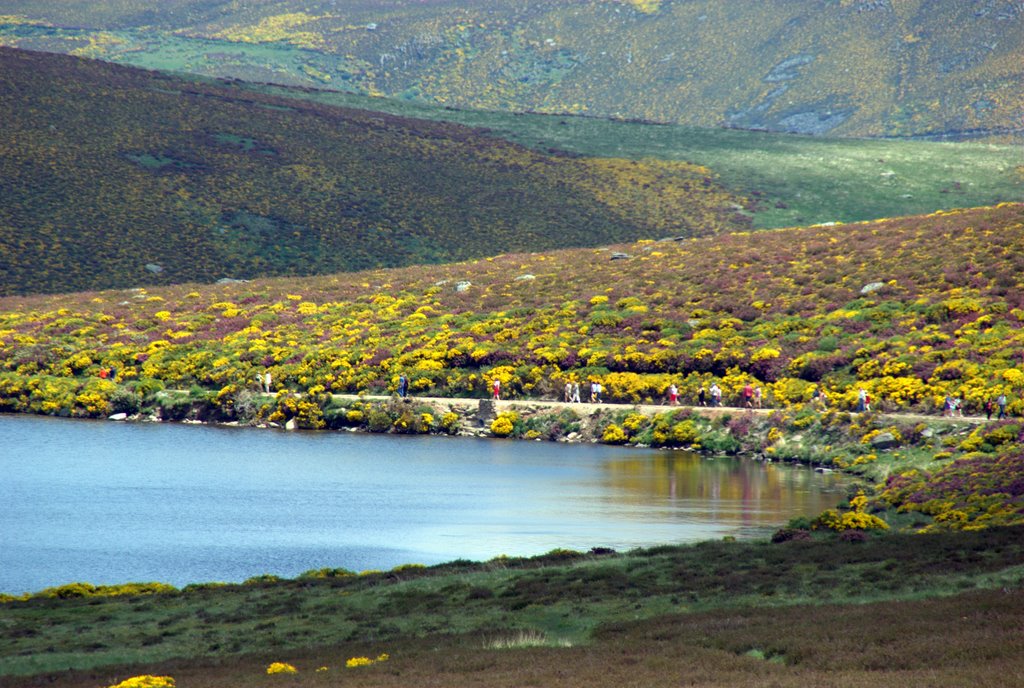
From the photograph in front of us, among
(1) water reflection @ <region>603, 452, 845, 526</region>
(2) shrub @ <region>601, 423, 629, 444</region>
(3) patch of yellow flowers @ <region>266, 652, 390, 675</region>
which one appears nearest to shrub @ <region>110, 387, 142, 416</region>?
(2) shrub @ <region>601, 423, 629, 444</region>

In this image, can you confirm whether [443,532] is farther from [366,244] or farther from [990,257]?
[366,244]

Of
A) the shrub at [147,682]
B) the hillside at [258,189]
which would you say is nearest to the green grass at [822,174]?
the hillside at [258,189]

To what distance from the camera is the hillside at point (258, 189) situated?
407 feet

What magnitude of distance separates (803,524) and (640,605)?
35.1 feet

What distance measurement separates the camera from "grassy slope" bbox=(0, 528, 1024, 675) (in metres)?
22.4

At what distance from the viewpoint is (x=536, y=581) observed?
103 ft

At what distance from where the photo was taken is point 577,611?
1102 inches

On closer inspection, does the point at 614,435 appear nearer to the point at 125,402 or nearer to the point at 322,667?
the point at 125,402

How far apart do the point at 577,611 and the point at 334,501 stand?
21.5 m

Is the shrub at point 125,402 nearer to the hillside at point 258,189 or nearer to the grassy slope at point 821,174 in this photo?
the hillside at point 258,189

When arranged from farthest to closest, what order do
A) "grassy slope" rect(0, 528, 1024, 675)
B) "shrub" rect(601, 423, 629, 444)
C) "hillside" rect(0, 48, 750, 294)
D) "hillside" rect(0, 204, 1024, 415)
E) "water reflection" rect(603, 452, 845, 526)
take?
"hillside" rect(0, 48, 750, 294)
"hillside" rect(0, 204, 1024, 415)
"shrub" rect(601, 423, 629, 444)
"water reflection" rect(603, 452, 845, 526)
"grassy slope" rect(0, 528, 1024, 675)

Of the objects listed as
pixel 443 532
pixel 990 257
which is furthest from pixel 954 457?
pixel 990 257

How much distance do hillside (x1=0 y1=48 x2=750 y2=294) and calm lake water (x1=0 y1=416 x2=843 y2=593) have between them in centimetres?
6045

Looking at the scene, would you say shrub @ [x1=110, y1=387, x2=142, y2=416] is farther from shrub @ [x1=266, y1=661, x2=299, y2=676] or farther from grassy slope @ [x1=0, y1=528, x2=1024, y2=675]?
shrub @ [x1=266, y1=661, x2=299, y2=676]
